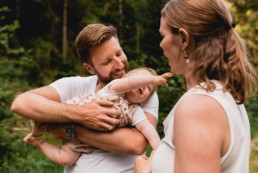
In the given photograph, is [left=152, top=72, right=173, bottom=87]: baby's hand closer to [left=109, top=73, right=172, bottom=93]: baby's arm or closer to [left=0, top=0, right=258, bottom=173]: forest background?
[left=109, top=73, right=172, bottom=93]: baby's arm

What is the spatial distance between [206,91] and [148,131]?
3.72ft

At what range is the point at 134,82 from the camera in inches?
116

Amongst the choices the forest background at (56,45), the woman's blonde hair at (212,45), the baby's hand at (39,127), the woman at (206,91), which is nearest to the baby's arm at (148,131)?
the baby's hand at (39,127)

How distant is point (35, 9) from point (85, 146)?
14702mm

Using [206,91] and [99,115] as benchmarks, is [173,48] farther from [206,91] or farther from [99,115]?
[99,115]

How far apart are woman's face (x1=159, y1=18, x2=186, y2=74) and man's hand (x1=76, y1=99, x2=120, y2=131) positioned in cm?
78

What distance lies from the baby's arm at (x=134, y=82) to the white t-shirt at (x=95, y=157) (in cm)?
28

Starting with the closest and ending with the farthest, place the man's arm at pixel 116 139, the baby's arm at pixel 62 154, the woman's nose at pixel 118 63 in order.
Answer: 1. the man's arm at pixel 116 139
2. the baby's arm at pixel 62 154
3. the woman's nose at pixel 118 63

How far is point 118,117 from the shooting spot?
3037 mm

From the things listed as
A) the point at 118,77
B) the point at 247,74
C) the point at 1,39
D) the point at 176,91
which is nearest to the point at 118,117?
the point at 118,77

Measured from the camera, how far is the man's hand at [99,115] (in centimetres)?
299

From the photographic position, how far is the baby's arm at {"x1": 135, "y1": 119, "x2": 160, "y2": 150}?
304 centimetres

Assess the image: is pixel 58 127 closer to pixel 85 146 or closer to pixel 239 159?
pixel 85 146

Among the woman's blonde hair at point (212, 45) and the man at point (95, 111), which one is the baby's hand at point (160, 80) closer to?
the man at point (95, 111)
